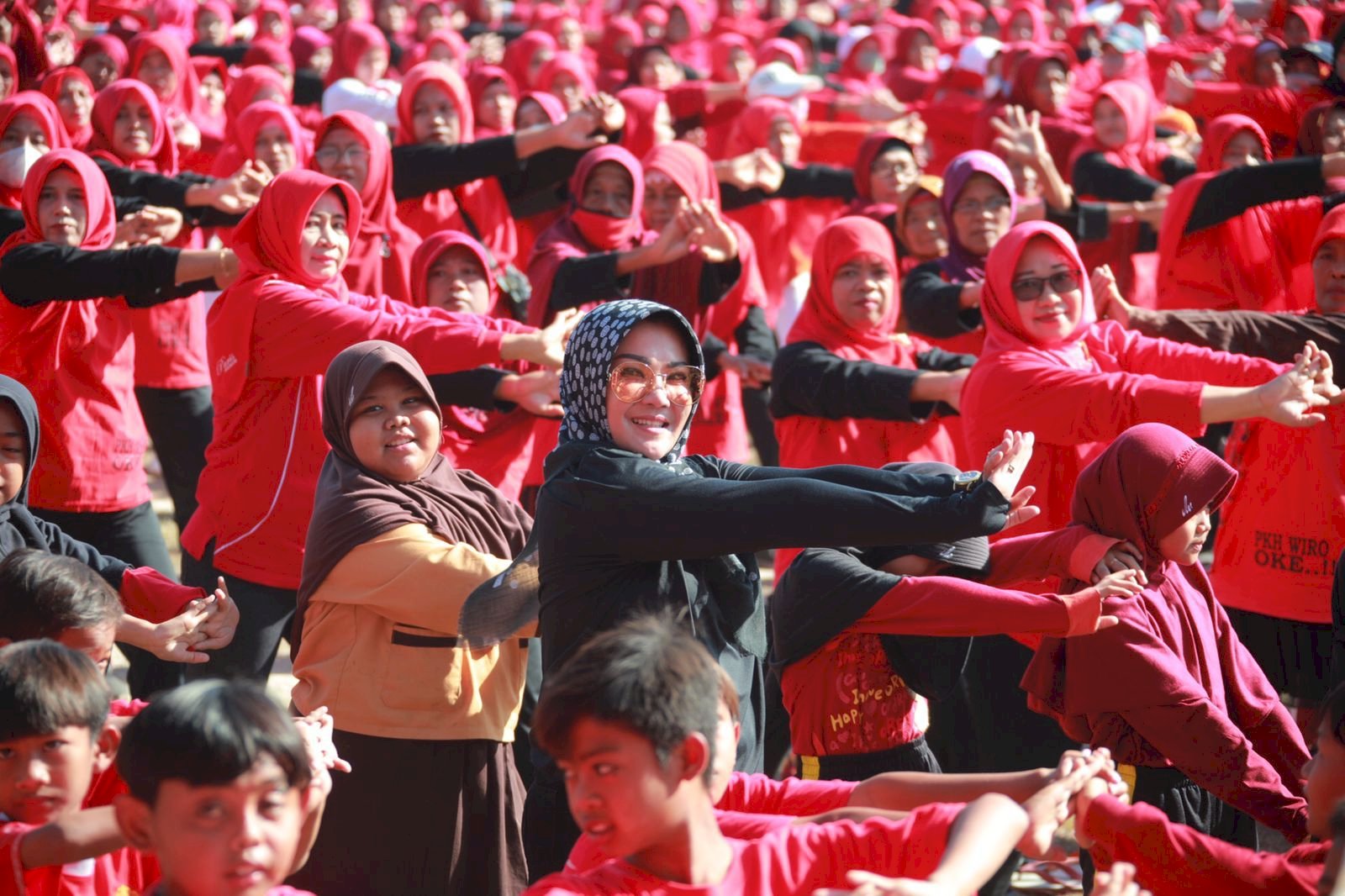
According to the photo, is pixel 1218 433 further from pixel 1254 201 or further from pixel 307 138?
pixel 307 138

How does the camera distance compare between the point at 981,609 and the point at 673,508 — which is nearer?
the point at 673,508

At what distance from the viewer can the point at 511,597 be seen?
3.54m

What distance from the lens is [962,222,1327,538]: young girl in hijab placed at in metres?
4.42

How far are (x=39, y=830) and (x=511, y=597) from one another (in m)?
1.08

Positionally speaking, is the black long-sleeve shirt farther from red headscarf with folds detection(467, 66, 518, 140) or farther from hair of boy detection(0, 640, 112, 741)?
red headscarf with folds detection(467, 66, 518, 140)

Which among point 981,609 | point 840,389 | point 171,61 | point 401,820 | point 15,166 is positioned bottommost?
point 401,820

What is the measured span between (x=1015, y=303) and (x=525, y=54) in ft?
31.5

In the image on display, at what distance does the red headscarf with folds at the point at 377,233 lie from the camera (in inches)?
264

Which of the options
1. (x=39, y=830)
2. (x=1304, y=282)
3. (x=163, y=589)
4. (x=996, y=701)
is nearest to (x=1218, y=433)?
(x=1304, y=282)

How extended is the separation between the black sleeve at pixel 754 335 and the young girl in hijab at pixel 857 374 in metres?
1.13

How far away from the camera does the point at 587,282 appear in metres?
6.33

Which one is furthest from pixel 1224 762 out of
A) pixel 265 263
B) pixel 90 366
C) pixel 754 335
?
pixel 754 335

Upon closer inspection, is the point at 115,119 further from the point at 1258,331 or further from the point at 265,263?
the point at 1258,331

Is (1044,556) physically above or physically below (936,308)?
below
